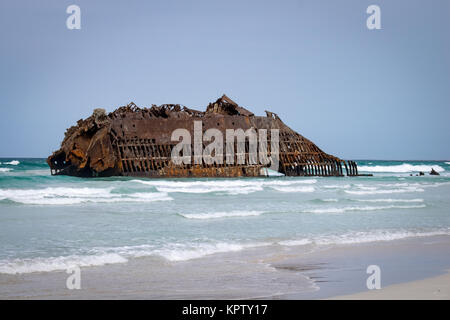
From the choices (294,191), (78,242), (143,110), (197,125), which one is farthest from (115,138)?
(78,242)

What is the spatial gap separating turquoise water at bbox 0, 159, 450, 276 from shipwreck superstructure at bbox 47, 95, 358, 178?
7.91m

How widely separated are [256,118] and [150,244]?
22861mm

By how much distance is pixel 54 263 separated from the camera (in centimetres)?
697

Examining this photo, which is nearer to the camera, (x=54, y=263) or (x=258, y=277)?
(x=258, y=277)

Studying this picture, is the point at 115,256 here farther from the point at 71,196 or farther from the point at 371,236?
the point at 71,196

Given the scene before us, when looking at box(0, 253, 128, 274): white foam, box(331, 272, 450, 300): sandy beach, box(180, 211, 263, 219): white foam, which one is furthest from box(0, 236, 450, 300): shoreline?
box(180, 211, 263, 219): white foam

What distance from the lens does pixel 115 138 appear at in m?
27.3

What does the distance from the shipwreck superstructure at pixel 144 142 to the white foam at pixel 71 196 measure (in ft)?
25.1

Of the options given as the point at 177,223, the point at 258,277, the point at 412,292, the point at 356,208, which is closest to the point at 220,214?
the point at 177,223

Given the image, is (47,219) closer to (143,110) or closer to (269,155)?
(143,110)

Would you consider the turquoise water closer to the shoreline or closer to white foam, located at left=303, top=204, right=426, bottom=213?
white foam, located at left=303, top=204, right=426, bottom=213
